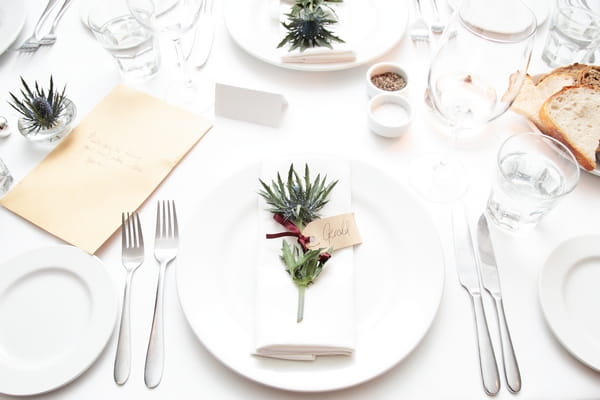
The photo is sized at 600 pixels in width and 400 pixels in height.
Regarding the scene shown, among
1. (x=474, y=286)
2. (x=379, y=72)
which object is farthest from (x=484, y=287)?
(x=379, y=72)

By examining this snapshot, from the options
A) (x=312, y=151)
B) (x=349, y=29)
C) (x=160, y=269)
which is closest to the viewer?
(x=160, y=269)

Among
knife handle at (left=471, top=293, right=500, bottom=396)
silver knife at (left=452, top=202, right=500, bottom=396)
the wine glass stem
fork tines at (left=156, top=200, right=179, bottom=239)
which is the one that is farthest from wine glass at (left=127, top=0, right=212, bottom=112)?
knife handle at (left=471, top=293, right=500, bottom=396)

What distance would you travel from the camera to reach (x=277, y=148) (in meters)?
0.98

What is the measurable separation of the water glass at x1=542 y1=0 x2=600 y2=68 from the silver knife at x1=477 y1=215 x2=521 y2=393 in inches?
18.8

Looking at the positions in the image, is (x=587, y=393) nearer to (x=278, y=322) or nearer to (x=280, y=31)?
(x=278, y=322)

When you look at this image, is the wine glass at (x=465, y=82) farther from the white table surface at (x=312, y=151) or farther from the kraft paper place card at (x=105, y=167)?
the kraft paper place card at (x=105, y=167)

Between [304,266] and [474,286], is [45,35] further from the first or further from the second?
[474,286]

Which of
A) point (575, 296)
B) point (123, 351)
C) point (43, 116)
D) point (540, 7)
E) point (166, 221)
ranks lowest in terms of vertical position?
point (123, 351)

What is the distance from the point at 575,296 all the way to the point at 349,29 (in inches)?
29.3

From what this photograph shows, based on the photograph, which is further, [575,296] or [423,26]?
[423,26]

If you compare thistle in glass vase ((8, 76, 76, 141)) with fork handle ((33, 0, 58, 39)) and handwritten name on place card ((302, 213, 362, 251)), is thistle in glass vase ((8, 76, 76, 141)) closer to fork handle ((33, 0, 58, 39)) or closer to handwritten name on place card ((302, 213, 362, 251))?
fork handle ((33, 0, 58, 39))

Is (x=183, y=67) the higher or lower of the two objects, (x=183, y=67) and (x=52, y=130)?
the higher

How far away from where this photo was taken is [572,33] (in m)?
1.02

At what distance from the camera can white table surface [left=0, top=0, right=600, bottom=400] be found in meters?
0.70
